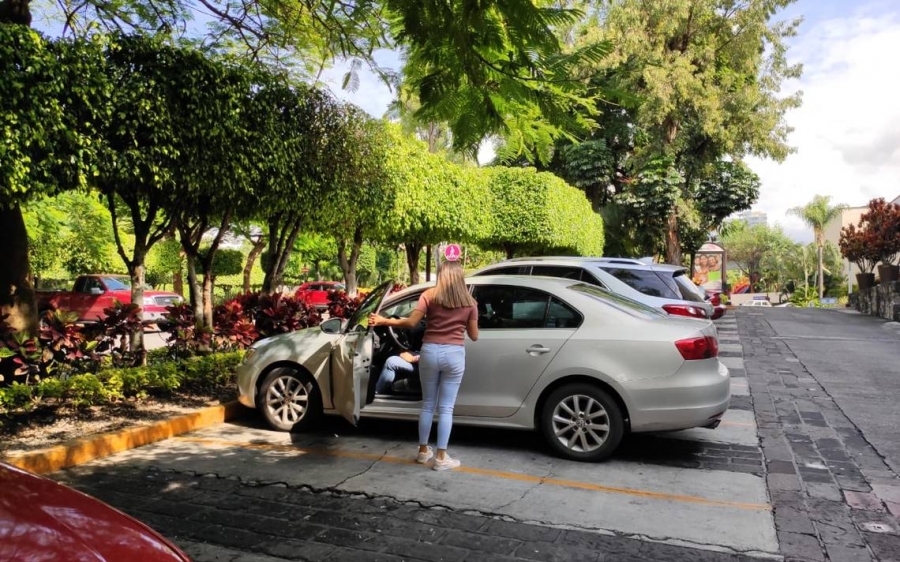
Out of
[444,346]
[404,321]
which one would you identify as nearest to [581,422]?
[444,346]

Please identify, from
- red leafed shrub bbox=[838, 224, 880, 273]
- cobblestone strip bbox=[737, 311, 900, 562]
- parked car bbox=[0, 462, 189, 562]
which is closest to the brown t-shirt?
cobblestone strip bbox=[737, 311, 900, 562]

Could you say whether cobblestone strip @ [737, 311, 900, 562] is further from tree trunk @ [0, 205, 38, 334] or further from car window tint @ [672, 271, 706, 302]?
tree trunk @ [0, 205, 38, 334]

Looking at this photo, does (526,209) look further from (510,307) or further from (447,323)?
(447,323)

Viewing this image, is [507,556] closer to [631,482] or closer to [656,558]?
[656,558]

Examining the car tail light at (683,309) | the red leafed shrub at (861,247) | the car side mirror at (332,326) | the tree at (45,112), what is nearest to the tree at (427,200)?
the car tail light at (683,309)

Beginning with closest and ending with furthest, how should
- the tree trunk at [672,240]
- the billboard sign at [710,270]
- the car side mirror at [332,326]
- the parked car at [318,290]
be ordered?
the car side mirror at [332,326] < the parked car at [318,290] < the tree trunk at [672,240] < the billboard sign at [710,270]

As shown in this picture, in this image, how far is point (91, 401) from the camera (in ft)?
21.3

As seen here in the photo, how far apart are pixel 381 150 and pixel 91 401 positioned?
22.4 ft

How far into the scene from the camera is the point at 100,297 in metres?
18.7

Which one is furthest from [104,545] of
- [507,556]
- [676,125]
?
[676,125]

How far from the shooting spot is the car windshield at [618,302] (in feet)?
18.6

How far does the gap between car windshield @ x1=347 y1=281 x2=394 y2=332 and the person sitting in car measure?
413 mm

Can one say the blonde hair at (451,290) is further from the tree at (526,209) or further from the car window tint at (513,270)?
the tree at (526,209)

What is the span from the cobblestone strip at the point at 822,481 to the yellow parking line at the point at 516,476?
37 centimetres
